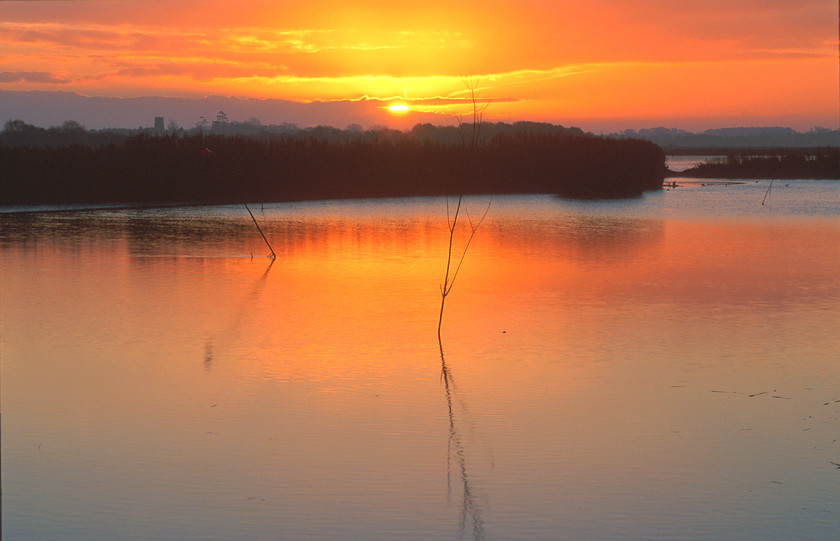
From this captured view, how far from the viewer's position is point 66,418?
6719 millimetres

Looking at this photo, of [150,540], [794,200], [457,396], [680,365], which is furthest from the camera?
[794,200]

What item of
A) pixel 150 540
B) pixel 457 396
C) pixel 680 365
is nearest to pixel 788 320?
pixel 680 365

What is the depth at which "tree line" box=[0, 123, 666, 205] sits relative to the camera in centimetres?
3145

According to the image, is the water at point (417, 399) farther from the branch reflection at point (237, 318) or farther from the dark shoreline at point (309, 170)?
the dark shoreline at point (309, 170)

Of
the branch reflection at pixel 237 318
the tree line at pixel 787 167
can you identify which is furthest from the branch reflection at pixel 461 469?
the tree line at pixel 787 167

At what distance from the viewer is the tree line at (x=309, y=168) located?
31.5 metres

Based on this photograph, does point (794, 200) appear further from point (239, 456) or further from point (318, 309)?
point (239, 456)

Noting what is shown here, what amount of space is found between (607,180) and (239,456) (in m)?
37.6

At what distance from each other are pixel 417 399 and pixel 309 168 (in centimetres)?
3055

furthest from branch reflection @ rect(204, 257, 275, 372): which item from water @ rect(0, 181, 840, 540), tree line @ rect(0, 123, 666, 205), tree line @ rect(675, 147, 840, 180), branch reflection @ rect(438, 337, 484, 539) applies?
tree line @ rect(675, 147, 840, 180)

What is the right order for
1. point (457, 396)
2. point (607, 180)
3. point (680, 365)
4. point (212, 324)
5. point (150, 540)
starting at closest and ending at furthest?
point (150, 540)
point (457, 396)
point (680, 365)
point (212, 324)
point (607, 180)

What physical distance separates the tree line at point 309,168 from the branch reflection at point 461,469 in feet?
72.3

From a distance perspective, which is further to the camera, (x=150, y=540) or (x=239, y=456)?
(x=239, y=456)

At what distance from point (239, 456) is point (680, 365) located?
13.8 feet
